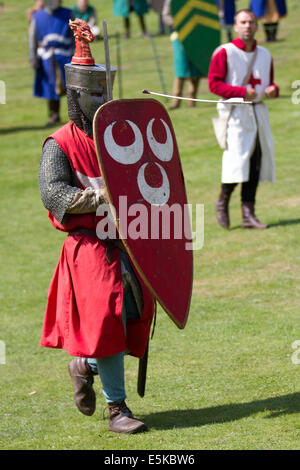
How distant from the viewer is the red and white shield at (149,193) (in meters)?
4.31

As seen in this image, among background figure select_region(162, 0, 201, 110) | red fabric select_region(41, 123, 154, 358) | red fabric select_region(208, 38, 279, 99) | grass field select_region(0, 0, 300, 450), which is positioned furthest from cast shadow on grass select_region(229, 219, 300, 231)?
background figure select_region(162, 0, 201, 110)

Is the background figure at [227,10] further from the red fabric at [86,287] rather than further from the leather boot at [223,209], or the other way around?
the red fabric at [86,287]

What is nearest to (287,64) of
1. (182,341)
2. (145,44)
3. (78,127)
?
(145,44)

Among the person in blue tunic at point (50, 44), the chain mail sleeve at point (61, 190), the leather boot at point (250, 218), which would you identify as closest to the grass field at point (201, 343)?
the leather boot at point (250, 218)

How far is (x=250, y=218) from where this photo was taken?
28.9 feet

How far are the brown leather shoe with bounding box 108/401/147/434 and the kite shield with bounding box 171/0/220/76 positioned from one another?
698 centimetres

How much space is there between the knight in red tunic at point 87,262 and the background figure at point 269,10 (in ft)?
43.1

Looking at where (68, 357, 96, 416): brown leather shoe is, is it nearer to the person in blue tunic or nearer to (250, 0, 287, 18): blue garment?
the person in blue tunic

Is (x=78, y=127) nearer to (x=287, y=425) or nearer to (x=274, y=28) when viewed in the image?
(x=287, y=425)

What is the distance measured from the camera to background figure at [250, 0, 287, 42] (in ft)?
56.1

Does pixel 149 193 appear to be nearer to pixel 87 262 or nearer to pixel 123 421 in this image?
pixel 87 262

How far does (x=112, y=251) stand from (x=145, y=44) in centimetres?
1593

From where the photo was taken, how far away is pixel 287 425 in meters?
4.53

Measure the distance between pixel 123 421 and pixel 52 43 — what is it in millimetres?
9592
